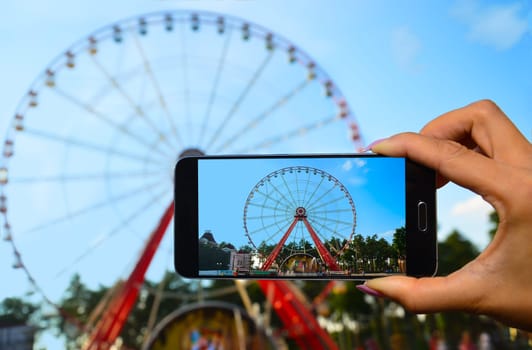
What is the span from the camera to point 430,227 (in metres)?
1.78

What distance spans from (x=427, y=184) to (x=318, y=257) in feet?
1.24

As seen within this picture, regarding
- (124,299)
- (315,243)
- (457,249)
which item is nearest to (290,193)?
(315,243)

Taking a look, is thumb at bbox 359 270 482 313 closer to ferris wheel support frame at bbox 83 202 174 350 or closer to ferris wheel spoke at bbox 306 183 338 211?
ferris wheel spoke at bbox 306 183 338 211

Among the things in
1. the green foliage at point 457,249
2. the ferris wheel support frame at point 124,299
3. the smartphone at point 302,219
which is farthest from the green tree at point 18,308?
the smartphone at point 302,219

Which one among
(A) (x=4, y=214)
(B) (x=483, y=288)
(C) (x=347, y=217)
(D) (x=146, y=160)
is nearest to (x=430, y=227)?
(C) (x=347, y=217)

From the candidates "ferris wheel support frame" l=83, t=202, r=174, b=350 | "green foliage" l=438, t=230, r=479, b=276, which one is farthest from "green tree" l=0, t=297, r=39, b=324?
"ferris wheel support frame" l=83, t=202, r=174, b=350

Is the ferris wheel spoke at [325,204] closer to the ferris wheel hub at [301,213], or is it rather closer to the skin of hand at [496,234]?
the ferris wheel hub at [301,213]

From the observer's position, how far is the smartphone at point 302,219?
5.97 feet

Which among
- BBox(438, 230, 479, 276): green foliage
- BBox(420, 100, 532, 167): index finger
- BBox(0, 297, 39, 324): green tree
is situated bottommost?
BBox(0, 297, 39, 324): green tree

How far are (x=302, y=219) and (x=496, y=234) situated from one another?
662mm

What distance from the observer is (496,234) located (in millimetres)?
1416

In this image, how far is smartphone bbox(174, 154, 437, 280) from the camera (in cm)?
182

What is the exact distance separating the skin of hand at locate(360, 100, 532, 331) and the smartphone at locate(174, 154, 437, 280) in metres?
0.30

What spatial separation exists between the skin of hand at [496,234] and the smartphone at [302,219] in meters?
0.30
